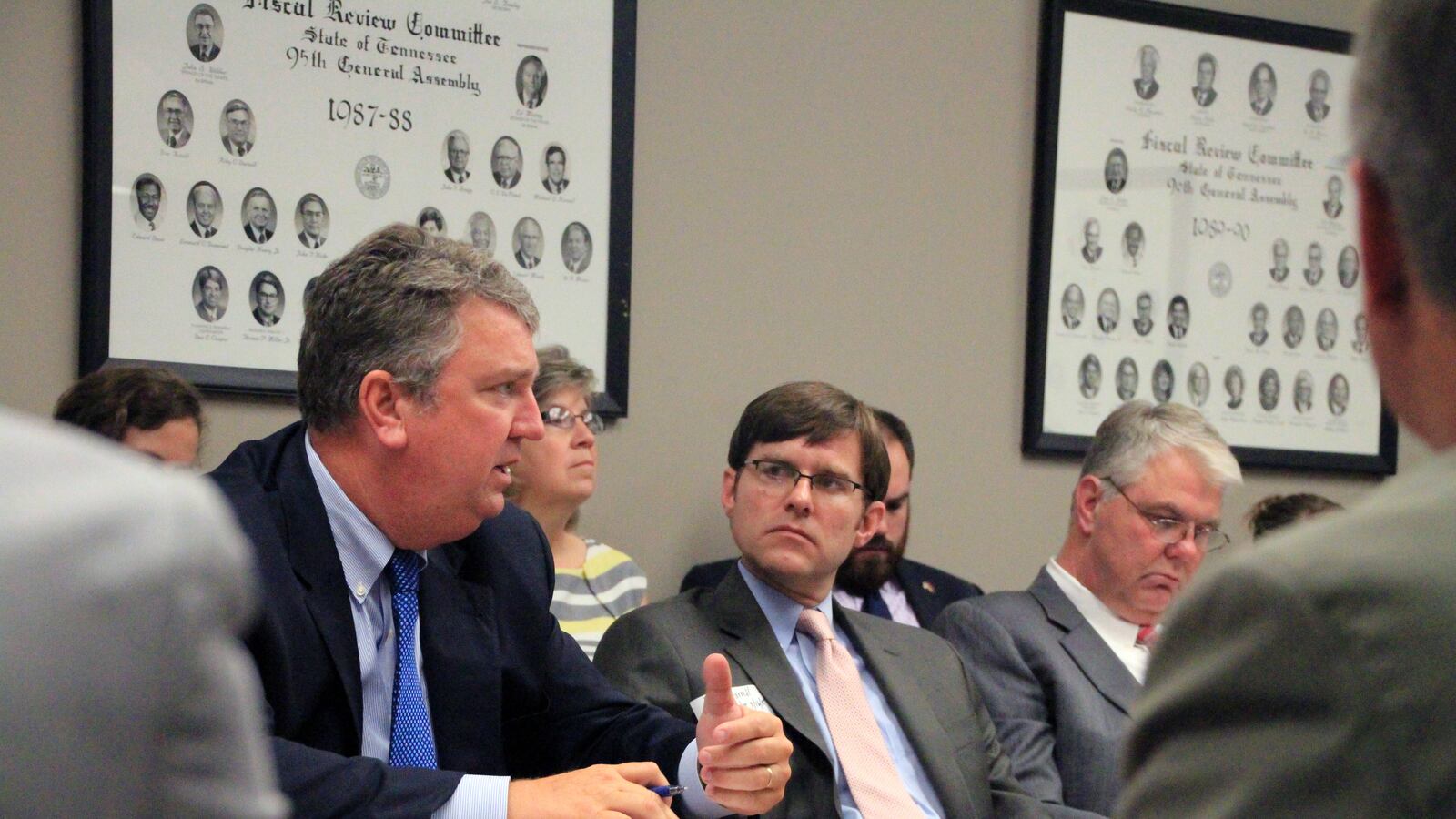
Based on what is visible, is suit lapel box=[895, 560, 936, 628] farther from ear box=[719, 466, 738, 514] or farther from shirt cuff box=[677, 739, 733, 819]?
shirt cuff box=[677, 739, 733, 819]

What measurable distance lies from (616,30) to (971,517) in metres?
1.77

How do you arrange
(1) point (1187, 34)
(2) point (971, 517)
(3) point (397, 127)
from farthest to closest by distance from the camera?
1. (1) point (1187, 34)
2. (2) point (971, 517)
3. (3) point (397, 127)

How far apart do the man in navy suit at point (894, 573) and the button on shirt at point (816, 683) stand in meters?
0.80

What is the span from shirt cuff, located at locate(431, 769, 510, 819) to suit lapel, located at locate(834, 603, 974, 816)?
1.10 meters

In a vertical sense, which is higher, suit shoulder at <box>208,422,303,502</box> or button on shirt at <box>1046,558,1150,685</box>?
suit shoulder at <box>208,422,303,502</box>

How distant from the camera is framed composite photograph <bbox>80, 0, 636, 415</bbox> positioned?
11.1 feet

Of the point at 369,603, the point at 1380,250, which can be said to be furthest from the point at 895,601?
the point at 1380,250

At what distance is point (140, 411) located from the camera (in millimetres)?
2943

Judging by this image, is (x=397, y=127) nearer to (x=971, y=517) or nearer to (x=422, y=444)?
(x=422, y=444)

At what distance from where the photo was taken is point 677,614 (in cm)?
283

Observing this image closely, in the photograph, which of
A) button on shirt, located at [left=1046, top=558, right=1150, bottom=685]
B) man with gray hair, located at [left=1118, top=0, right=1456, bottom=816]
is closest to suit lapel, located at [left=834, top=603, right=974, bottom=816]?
button on shirt, located at [left=1046, top=558, right=1150, bottom=685]

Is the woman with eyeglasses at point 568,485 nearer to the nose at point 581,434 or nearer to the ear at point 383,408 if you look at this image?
the nose at point 581,434

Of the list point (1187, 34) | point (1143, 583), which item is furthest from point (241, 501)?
point (1187, 34)

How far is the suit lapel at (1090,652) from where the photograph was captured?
313cm
